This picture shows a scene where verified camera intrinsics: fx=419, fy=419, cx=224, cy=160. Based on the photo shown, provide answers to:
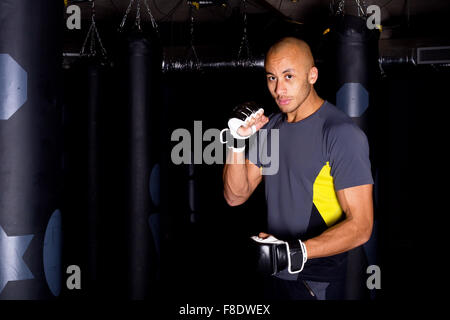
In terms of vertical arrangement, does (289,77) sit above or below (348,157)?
above

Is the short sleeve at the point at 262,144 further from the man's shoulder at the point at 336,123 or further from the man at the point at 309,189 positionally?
the man's shoulder at the point at 336,123

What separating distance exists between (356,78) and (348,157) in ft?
4.41

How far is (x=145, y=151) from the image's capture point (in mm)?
2938

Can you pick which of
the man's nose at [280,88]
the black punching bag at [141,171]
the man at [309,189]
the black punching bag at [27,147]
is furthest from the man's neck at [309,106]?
the black punching bag at [141,171]

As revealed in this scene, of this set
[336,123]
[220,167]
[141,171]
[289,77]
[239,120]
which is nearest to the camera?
[336,123]

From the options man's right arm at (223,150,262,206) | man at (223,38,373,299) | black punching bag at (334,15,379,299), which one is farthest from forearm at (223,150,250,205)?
black punching bag at (334,15,379,299)

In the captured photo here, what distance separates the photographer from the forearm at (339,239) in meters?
1.47

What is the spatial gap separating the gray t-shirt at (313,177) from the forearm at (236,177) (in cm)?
19

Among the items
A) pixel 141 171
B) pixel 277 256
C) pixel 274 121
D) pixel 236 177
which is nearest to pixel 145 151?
pixel 141 171

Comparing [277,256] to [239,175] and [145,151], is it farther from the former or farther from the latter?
[145,151]

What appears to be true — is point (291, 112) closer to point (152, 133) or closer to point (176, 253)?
point (152, 133)

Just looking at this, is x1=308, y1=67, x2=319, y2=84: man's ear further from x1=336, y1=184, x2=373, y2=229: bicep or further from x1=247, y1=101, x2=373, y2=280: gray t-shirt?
x1=336, y1=184, x2=373, y2=229: bicep

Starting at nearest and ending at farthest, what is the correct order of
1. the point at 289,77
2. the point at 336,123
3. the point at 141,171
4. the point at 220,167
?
the point at 336,123 < the point at 289,77 < the point at 141,171 < the point at 220,167

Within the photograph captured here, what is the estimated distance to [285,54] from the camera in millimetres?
1709
